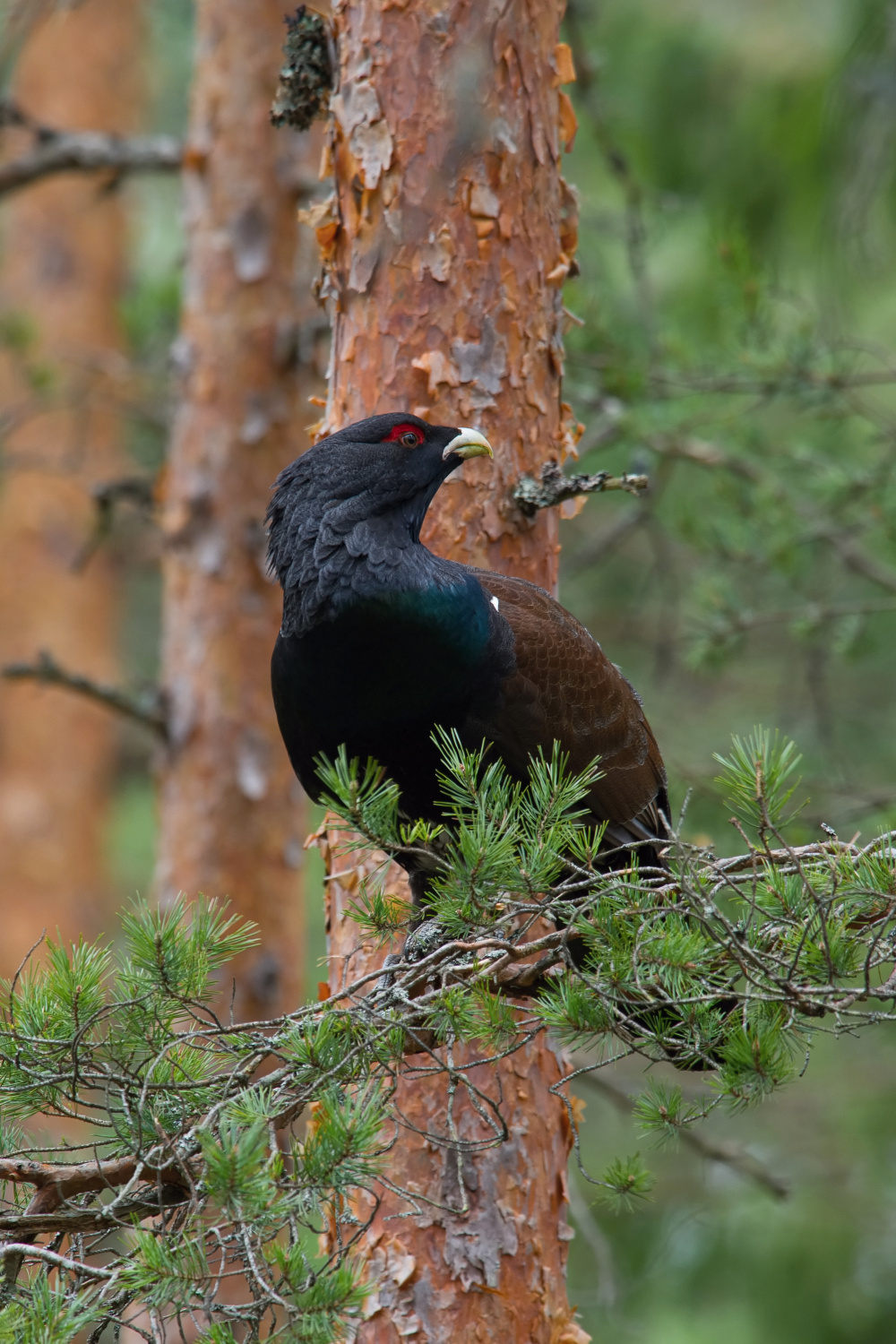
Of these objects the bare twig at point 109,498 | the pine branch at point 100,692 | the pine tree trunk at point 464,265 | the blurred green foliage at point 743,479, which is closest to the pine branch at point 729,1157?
the blurred green foliage at point 743,479

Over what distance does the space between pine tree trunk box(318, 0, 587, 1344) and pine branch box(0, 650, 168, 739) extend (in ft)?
5.98

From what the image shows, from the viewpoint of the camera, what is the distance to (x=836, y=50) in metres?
5.79

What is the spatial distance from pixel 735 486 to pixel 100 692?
8.48 feet

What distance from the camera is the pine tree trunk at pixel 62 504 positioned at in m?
7.92

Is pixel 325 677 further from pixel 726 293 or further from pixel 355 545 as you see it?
pixel 726 293

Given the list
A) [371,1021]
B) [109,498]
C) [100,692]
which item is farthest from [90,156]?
[371,1021]

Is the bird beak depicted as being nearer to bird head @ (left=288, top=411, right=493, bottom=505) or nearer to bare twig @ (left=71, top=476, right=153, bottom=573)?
bird head @ (left=288, top=411, right=493, bottom=505)

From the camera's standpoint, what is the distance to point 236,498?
5.18 meters

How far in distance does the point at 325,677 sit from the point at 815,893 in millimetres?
1096

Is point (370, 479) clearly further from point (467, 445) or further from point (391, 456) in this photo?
point (467, 445)

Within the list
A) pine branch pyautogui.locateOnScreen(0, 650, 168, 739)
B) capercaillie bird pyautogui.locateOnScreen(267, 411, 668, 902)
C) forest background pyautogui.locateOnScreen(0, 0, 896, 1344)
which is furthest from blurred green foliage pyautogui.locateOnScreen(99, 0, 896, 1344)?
pine branch pyautogui.locateOnScreen(0, 650, 168, 739)

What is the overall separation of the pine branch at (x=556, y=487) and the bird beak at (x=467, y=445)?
0.84 feet

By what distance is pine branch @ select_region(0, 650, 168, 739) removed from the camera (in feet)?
14.8

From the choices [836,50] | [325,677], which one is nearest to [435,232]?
[325,677]
